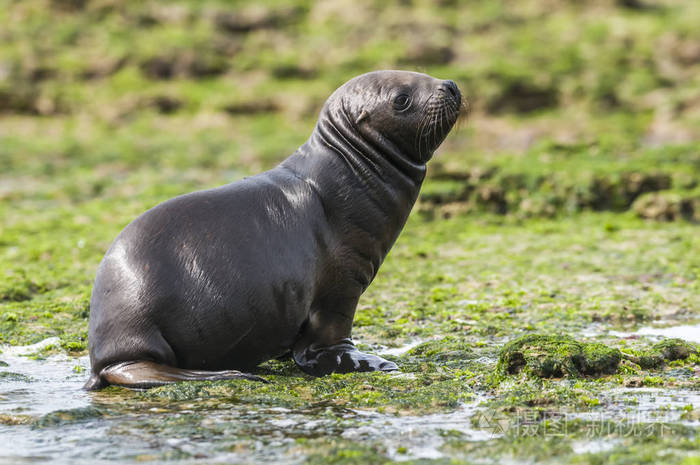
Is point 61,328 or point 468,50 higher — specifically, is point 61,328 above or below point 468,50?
below

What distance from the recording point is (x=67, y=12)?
2338 cm

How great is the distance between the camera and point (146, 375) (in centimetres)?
478

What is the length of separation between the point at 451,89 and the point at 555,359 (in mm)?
1728

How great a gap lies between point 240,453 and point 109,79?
59.9 feet

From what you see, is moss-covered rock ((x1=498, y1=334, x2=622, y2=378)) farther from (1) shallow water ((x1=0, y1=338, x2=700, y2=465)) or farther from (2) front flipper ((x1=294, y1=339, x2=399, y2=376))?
(2) front flipper ((x1=294, y1=339, x2=399, y2=376))

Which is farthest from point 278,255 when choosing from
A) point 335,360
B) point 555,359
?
point 555,359

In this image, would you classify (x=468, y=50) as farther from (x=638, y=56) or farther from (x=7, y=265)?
(x=7, y=265)

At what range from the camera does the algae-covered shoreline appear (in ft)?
13.4

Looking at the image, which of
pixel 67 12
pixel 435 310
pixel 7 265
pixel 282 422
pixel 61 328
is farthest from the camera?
pixel 67 12

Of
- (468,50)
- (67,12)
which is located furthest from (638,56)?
(67,12)

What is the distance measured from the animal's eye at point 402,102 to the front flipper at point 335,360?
1421 mm

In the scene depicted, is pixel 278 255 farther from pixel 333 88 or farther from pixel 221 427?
Result: pixel 333 88

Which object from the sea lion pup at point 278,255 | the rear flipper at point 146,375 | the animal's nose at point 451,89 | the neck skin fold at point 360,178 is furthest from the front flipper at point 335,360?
the animal's nose at point 451,89

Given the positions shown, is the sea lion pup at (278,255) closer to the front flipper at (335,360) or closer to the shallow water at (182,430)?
the front flipper at (335,360)
